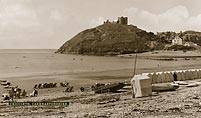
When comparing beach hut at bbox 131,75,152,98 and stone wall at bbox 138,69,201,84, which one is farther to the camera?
stone wall at bbox 138,69,201,84

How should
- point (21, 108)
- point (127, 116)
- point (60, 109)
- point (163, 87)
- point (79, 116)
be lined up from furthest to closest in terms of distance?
point (163, 87)
point (21, 108)
point (60, 109)
point (79, 116)
point (127, 116)

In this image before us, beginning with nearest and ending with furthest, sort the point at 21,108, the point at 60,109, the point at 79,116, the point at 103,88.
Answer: the point at 79,116, the point at 60,109, the point at 21,108, the point at 103,88

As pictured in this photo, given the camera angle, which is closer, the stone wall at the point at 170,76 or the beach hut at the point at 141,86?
the beach hut at the point at 141,86

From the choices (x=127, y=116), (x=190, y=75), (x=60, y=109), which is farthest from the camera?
(x=190, y=75)

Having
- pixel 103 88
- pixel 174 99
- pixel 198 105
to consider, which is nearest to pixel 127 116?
pixel 198 105

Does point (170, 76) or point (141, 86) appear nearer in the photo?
point (141, 86)

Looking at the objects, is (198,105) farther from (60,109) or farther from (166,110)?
(60,109)

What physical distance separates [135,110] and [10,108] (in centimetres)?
1455

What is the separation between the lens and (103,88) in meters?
46.6

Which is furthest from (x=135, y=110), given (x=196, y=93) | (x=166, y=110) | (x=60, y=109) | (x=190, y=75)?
(x=190, y=75)

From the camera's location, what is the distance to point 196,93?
36.7 meters

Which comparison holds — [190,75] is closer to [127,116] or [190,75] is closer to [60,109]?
[60,109]

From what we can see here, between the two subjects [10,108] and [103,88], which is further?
[103,88]

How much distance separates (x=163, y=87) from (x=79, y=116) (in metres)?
17.4
